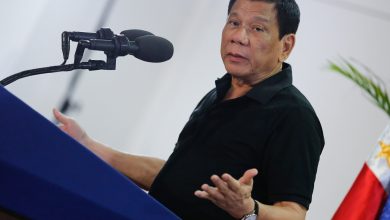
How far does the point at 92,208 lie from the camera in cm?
73

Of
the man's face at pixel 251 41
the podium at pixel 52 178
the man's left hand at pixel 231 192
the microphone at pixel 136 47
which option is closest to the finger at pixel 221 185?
the man's left hand at pixel 231 192

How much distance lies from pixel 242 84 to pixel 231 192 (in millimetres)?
689

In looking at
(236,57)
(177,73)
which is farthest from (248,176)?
(177,73)

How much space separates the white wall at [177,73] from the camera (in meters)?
3.14

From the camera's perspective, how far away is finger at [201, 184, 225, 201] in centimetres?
89

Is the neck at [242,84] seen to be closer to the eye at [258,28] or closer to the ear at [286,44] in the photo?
the ear at [286,44]

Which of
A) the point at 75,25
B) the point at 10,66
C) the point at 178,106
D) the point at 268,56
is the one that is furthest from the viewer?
the point at 178,106

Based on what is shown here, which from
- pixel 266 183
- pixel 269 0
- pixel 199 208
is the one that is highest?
pixel 269 0

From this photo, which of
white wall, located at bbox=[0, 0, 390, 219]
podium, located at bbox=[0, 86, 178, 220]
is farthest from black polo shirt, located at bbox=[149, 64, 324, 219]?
white wall, located at bbox=[0, 0, 390, 219]

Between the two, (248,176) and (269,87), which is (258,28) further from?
(248,176)

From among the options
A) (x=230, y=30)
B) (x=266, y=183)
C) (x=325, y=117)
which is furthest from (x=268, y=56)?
(x=325, y=117)

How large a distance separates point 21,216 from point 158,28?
12.0 ft

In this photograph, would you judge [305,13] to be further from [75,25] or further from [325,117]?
[75,25]

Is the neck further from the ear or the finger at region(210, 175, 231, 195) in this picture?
the finger at region(210, 175, 231, 195)
